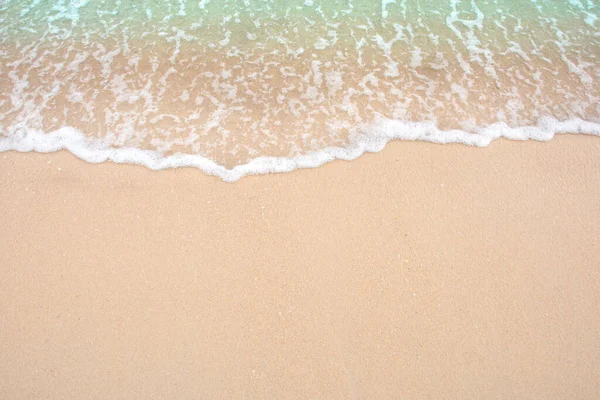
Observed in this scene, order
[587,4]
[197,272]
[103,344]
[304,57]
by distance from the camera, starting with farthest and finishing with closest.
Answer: [587,4] → [304,57] → [197,272] → [103,344]

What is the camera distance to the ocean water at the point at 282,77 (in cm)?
357

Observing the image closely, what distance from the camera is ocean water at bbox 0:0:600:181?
11.7ft

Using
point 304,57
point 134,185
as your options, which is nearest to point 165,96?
point 134,185

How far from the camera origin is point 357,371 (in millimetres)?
2303

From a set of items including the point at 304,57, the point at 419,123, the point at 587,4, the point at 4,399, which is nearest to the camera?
the point at 4,399

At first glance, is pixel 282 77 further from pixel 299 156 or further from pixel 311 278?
pixel 311 278

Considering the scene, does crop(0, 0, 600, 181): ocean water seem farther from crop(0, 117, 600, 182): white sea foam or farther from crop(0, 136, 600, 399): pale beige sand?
crop(0, 136, 600, 399): pale beige sand

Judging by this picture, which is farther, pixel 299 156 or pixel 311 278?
pixel 299 156

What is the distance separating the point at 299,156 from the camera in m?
3.42

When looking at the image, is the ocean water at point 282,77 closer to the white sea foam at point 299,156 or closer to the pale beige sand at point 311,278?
the white sea foam at point 299,156

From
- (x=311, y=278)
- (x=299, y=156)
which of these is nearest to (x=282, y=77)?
(x=299, y=156)

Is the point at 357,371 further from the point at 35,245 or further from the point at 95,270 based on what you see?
the point at 35,245

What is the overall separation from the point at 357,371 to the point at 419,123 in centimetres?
232

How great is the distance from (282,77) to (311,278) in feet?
7.90
